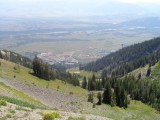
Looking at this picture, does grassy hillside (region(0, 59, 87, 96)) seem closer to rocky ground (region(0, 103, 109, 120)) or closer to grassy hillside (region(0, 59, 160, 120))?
grassy hillside (region(0, 59, 160, 120))

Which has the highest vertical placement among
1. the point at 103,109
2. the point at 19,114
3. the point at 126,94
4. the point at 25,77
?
the point at 19,114

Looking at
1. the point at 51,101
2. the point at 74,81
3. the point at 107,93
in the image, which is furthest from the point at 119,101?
the point at 74,81

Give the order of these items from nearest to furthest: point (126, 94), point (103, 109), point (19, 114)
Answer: point (19, 114) → point (103, 109) → point (126, 94)

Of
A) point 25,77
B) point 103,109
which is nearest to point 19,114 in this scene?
point 103,109

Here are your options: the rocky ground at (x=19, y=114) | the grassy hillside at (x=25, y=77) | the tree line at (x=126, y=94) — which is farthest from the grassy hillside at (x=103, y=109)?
the rocky ground at (x=19, y=114)

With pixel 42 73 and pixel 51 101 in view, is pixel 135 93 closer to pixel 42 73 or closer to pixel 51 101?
pixel 42 73

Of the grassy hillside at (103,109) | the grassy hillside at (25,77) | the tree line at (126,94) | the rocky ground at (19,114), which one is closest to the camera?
the rocky ground at (19,114)

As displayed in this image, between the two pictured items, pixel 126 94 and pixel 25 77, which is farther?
pixel 25 77

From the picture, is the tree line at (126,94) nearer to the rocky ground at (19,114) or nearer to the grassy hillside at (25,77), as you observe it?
the grassy hillside at (25,77)

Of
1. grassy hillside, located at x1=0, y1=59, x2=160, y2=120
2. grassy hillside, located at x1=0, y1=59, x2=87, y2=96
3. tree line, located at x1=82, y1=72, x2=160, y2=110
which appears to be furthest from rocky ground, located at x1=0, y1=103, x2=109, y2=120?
grassy hillside, located at x1=0, y1=59, x2=87, y2=96

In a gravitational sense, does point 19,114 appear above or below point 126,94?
above

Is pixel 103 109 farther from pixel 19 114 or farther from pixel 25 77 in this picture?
pixel 19 114
